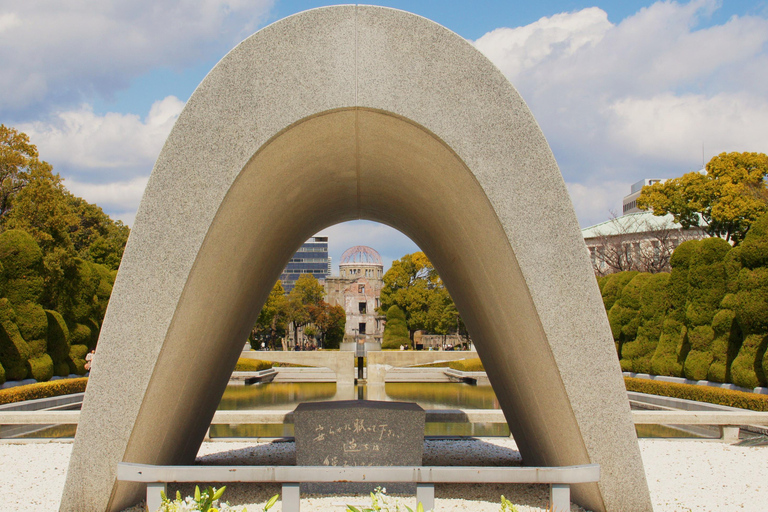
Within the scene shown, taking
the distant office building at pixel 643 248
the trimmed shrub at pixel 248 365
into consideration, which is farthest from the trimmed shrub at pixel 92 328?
the distant office building at pixel 643 248

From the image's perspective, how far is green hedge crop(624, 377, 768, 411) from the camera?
11.5m

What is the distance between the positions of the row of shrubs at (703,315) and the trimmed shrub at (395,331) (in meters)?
22.9

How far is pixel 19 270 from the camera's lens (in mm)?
17062

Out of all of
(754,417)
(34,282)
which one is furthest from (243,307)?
(34,282)

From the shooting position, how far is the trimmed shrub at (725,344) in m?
14.9

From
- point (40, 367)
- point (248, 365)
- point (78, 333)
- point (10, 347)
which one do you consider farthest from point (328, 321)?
point (10, 347)

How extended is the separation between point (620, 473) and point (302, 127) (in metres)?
3.78

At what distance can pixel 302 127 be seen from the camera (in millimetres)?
4652

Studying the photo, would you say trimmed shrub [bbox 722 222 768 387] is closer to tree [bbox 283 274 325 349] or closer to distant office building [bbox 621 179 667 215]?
tree [bbox 283 274 325 349]

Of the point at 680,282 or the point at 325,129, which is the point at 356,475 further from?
the point at 680,282

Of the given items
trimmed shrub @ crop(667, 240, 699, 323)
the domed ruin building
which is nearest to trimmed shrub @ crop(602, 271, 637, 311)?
trimmed shrub @ crop(667, 240, 699, 323)

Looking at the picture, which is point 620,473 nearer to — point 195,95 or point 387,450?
point 387,450

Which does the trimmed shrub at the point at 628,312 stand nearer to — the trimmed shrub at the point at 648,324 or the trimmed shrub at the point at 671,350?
the trimmed shrub at the point at 648,324

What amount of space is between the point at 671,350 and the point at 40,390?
1805 centimetres
